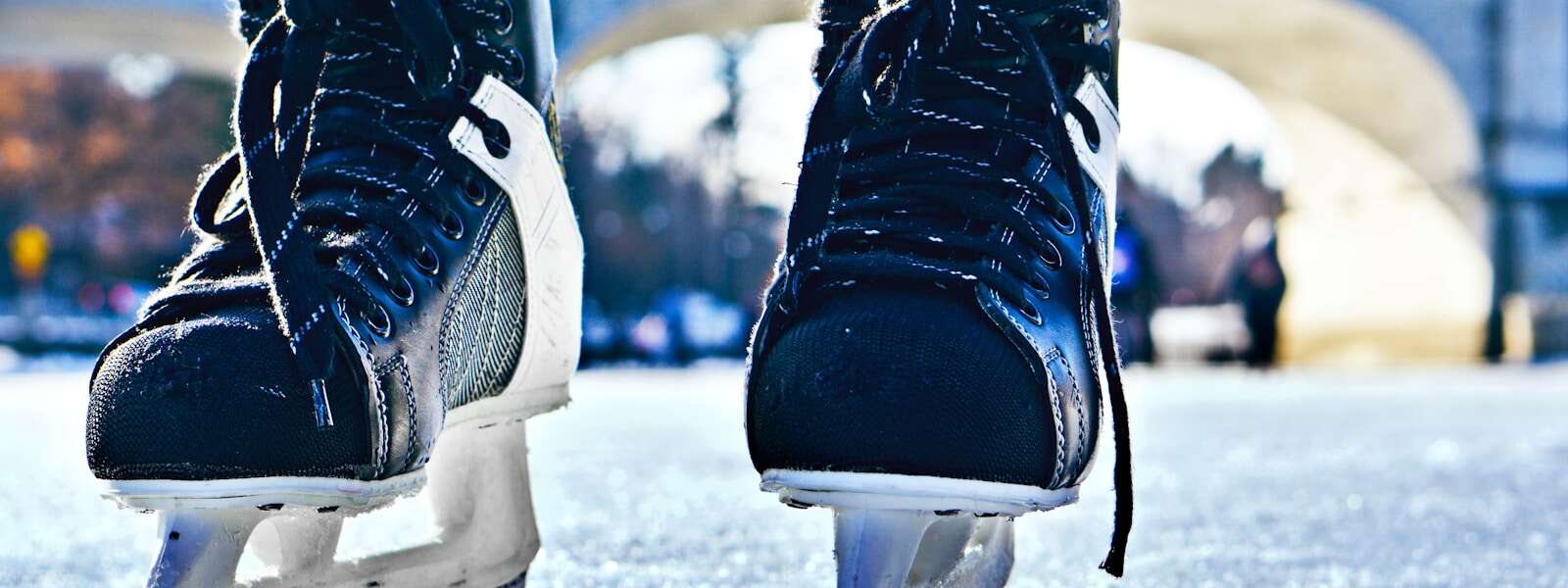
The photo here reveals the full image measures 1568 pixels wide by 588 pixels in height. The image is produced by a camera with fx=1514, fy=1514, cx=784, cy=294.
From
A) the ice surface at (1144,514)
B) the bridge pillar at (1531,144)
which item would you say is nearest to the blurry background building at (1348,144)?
the bridge pillar at (1531,144)

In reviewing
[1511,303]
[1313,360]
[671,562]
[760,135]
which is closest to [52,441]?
[671,562]

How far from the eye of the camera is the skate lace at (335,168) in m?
0.97

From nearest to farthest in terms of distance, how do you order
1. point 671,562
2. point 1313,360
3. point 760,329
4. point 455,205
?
point 760,329, point 455,205, point 671,562, point 1313,360

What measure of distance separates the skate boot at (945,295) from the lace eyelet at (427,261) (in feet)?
0.81

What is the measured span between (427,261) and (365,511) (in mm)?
201

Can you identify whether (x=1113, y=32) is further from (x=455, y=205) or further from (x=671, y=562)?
(x=671, y=562)

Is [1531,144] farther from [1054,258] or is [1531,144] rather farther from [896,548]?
[896,548]

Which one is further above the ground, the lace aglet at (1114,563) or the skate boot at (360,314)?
the skate boot at (360,314)

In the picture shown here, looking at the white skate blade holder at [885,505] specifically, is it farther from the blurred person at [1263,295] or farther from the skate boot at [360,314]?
the blurred person at [1263,295]

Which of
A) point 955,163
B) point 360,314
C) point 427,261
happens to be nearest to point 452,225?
point 427,261

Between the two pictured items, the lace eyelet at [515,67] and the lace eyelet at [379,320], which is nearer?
the lace eyelet at [379,320]

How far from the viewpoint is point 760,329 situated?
102cm

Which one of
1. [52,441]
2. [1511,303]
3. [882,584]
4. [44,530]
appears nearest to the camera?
Result: [882,584]

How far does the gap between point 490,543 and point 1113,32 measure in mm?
649
